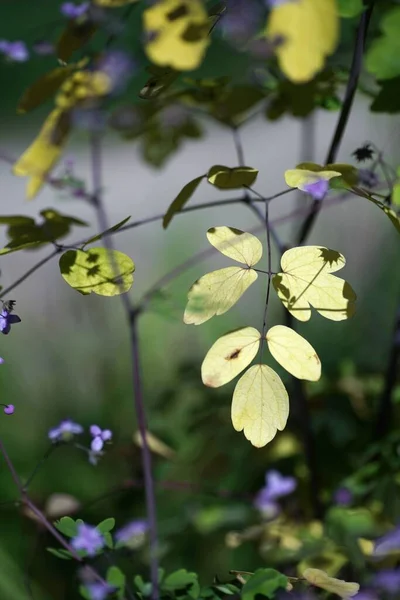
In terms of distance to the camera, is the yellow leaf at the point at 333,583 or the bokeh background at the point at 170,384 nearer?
the yellow leaf at the point at 333,583

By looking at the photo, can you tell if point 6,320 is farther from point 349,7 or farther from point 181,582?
point 349,7

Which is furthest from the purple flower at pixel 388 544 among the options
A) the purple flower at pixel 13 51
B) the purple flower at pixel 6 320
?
the purple flower at pixel 13 51

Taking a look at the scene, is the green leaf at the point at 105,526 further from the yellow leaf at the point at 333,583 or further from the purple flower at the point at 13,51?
the purple flower at the point at 13,51

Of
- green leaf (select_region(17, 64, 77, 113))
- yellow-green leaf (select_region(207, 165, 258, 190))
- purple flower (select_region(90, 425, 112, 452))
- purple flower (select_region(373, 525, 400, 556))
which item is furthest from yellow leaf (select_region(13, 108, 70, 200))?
purple flower (select_region(373, 525, 400, 556))

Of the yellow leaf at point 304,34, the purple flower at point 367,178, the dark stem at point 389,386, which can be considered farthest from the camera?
the dark stem at point 389,386

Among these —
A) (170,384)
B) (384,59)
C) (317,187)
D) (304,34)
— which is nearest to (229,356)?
(317,187)
